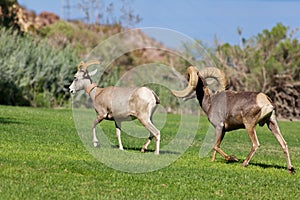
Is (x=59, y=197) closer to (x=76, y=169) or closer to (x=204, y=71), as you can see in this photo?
(x=76, y=169)

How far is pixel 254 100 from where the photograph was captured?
45.9 feet

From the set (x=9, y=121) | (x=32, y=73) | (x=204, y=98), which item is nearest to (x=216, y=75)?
(x=204, y=98)

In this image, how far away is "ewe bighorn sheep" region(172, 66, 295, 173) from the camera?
45.6ft

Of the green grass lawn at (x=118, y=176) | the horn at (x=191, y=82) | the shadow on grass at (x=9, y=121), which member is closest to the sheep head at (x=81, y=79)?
the green grass lawn at (x=118, y=176)

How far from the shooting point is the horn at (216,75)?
15000 mm

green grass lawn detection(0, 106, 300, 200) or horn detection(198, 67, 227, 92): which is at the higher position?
horn detection(198, 67, 227, 92)

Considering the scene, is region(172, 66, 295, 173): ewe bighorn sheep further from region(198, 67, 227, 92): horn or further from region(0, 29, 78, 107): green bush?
region(0, 29, 78, 107): green bush

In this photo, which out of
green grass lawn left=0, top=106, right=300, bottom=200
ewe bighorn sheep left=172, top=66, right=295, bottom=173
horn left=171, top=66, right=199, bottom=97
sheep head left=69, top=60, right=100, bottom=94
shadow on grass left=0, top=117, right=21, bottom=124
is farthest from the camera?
shadow on grass left=0, top=117, right=21, bottom=124

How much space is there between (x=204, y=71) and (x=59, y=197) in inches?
237

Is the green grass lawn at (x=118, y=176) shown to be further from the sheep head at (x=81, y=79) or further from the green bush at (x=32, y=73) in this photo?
the green bush at (x=32, y=73)

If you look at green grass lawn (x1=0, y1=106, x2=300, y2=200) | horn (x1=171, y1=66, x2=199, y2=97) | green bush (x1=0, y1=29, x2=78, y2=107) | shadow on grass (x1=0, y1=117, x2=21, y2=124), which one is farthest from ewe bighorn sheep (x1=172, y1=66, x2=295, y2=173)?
green bush (x1=0, y1=29, x2=78, y2=107)

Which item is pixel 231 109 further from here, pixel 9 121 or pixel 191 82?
pixel 9 121

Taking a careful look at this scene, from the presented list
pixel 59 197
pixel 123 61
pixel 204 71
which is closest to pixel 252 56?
pixel 123 61

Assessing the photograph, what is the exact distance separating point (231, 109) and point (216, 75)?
110 centimetres
